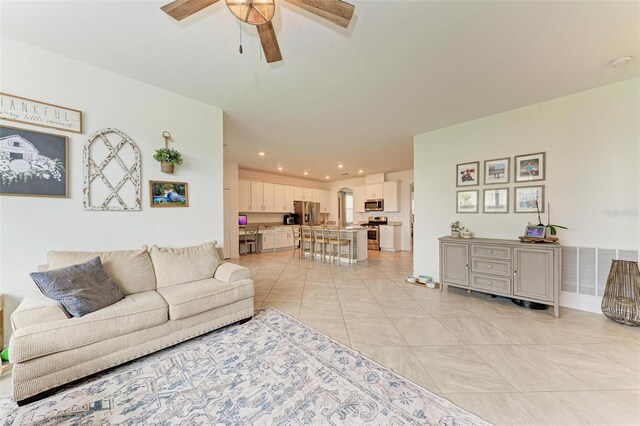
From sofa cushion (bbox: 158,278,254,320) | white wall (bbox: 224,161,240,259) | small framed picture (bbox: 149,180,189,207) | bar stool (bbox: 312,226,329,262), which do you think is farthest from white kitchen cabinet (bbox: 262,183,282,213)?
sofa cushion (bbox: 158,278,254,320)

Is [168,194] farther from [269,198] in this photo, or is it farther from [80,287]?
[269,198]

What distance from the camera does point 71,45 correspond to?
2.04 meters

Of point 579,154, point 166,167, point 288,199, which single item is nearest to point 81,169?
point 166,167

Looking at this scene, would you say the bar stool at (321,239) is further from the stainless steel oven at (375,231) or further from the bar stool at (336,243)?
the stainless steel oven at (375,231)

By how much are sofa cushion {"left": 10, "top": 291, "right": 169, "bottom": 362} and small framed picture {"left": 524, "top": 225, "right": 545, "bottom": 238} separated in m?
4.31

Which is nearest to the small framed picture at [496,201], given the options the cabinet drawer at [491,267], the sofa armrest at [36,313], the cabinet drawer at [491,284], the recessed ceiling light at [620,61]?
the cabinet drawer at [491,267]

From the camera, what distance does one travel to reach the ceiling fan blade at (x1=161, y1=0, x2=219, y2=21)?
1.36 m

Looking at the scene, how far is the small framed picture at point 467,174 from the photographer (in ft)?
11.8

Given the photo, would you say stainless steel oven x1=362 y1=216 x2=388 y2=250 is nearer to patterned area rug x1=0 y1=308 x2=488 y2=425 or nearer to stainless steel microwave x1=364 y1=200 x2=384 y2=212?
stainless steel microwave x1=364 y1=200 x2=384 y2=212

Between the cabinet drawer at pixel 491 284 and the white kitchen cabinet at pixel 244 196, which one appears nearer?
the cabinet drawer at pixel 491 284

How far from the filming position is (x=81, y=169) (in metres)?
2.26

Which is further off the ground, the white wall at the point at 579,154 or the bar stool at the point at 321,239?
the white wall at the point at 579,154

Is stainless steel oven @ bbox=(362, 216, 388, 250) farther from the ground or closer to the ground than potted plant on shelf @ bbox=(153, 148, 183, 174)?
closer to the ground

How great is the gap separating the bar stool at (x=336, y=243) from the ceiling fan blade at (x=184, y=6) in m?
4.84
